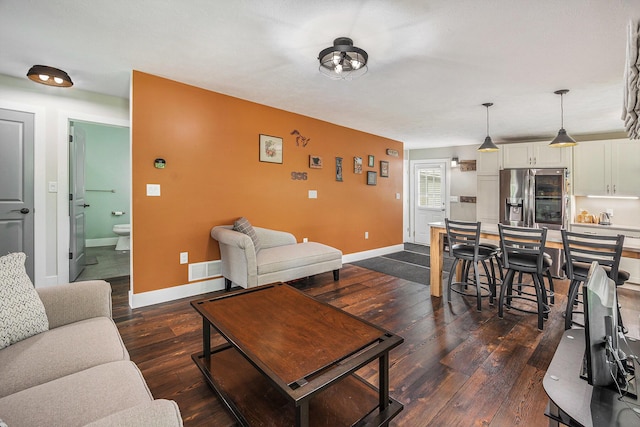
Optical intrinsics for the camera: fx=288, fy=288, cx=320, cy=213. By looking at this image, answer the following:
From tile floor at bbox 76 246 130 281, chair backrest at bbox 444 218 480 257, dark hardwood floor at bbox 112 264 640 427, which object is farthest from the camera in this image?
tile floor at bbox 76 246 130 281

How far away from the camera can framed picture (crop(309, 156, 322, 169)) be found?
14.7 feet

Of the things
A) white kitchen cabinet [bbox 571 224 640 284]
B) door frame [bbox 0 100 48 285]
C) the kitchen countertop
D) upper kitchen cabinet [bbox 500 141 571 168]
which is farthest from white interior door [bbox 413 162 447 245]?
door frame [bbox 0 100 48 285]

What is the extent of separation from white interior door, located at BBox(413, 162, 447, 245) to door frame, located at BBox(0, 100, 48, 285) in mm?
6615

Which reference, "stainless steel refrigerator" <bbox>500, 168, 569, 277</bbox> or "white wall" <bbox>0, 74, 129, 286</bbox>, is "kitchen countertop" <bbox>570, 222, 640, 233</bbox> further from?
"white wall" <bbox>0, 74, 129, 286</bbox>

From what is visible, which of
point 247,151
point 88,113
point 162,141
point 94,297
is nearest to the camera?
point 94,297

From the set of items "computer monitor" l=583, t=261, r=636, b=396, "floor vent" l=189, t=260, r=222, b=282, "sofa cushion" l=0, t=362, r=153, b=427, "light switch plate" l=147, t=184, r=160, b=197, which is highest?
"light switch plate" l=147, t=184, r=160, b=197

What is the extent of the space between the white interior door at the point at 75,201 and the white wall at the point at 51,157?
0.40 feet

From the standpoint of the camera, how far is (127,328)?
258cm

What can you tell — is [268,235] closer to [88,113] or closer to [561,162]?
[88,113]

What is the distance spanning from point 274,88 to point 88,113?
7.36 ft

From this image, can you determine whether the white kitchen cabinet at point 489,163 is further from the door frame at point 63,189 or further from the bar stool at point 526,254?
the door frame at point 63,189

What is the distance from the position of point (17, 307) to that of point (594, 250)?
3.76 m

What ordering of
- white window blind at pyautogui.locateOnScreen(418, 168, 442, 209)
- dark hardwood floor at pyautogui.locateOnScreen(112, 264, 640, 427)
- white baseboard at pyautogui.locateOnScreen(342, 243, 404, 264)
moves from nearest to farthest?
dark hardwood floor at pyautogui.locateOnScreen(112, 264, 640, 427) < white baseboard at pyautogui.locateOnScreen(342, 243, 404, 264) < white window blind at pyautogui.locateOnScreen(418, 168, 442, 209)

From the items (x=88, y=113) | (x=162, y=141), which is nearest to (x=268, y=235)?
(x=162, y=141)
